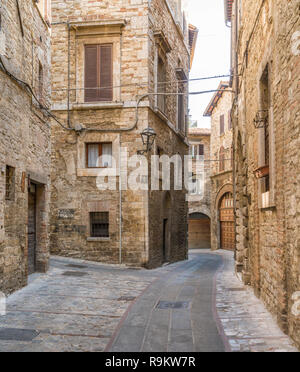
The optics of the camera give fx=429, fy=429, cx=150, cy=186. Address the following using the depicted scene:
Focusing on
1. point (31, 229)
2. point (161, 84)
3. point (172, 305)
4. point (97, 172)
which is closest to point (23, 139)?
point (31, 229)

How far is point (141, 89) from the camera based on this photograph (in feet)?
46.8

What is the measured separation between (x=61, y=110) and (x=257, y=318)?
10.5 meters

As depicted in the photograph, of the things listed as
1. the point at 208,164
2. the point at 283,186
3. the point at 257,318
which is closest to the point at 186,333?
the point at 257,318

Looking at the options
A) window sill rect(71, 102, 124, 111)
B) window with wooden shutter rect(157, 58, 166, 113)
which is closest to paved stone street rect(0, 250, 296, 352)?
window sill rect(71, 102, 124, 111)

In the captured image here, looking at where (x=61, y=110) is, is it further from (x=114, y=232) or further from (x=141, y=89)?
(x=114, y=232)

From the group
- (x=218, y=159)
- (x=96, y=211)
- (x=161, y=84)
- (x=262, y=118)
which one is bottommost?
(x=96, y=211)

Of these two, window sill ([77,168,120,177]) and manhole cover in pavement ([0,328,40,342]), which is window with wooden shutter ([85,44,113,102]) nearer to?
window sill ([77,168,120,177])

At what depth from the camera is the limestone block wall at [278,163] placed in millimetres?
5211

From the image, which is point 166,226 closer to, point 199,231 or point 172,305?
Answer: point 172,305

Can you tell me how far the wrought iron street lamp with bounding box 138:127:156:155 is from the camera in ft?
44.0

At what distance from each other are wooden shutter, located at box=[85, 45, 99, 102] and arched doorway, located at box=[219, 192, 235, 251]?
14928 millimetres

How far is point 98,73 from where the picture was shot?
14594 mm

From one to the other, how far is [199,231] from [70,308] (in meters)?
26.6
